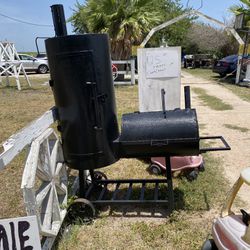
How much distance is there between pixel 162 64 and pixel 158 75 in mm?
166

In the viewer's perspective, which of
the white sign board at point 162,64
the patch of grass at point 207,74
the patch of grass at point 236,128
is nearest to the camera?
the white sign board at point 162,64

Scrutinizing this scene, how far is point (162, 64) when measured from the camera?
446 centimetres

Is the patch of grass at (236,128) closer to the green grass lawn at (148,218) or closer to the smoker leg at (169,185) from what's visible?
the green grass lawn at (148,218)

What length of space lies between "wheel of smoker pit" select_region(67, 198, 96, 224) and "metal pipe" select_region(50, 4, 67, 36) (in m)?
1.62

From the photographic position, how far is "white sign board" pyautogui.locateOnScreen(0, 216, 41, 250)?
198cm

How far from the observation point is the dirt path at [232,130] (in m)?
Result: 4.21

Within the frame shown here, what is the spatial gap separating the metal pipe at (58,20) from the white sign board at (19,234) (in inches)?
63.3

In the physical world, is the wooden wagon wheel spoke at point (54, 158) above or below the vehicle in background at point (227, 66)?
above

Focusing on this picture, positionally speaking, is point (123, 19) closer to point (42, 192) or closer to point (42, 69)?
point (42, 69)

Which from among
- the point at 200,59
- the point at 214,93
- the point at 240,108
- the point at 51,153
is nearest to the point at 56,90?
the point at 51,153

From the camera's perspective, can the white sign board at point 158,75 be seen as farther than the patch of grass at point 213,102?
No

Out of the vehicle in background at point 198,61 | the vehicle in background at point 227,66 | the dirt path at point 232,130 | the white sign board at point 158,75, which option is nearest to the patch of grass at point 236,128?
the dirt path at point 232,130

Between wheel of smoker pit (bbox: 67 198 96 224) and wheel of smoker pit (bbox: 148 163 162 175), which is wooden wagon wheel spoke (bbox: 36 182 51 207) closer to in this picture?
wheel of smoker pit (bbox: 67 198 96 224)

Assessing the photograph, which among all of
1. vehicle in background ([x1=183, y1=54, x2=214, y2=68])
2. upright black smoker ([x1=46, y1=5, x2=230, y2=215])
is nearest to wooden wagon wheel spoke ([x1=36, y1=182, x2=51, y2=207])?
upright black smoker ([x1=46, y1=5, x2=230, y2=215])
